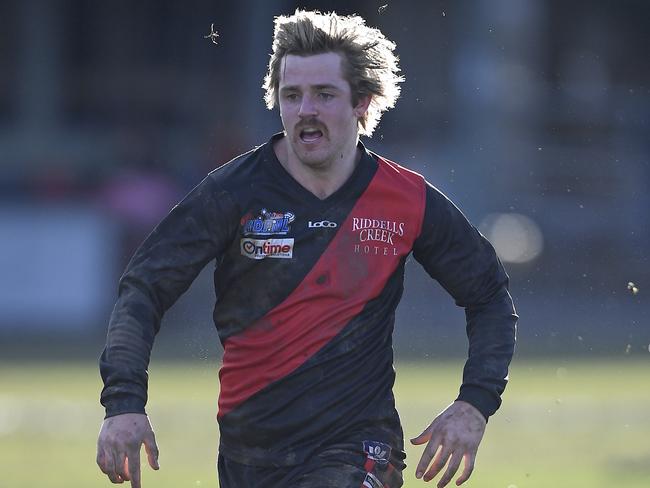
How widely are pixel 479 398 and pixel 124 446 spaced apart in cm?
137

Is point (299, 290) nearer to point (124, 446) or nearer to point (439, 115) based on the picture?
point (124, 446)

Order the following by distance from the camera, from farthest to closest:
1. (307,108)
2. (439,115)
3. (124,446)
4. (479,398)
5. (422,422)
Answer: (439,115)
(422,422)
(479,398)
(307,108)
(124,446)

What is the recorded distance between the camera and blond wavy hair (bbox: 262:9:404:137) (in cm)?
633

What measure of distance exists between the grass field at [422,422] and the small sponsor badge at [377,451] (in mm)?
4658

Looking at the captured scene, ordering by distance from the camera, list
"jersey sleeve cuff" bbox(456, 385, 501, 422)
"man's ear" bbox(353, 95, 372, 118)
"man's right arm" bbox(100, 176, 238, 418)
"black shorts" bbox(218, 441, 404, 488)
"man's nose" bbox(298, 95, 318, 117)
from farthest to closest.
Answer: "man's ear" bbox(353, 95, 372, 118), "jersey sleeve cuff" bbox(456, 385, 501, 422), "man's nose" bbox(298, 95, 318, 117), "black shorts" bbox(218, 441, 404, 488), "man's right arm" bbox(100, 176, 238, 418)

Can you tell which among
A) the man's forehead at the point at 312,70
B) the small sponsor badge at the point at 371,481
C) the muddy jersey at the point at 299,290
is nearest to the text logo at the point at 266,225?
the muddy jersey at the point at 299,290

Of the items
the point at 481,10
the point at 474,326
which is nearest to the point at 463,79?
the point at 481,10

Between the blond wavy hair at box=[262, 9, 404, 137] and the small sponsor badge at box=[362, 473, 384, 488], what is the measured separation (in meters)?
1.34

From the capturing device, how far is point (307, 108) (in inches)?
244

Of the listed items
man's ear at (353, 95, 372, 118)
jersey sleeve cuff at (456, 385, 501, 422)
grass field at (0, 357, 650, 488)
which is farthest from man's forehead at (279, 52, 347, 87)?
grass field at (0, 357, 650, 488)

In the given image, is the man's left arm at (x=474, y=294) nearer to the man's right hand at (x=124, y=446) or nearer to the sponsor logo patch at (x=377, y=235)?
the sponsor logo patch at (x=377, y=235)

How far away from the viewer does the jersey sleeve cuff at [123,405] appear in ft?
18.7

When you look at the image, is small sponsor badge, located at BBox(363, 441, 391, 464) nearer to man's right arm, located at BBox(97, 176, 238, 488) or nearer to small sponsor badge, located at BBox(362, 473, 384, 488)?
small sponsor badge, located at BBox(362, 473, 384, 488)

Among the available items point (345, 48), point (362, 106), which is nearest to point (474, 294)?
point (362, 106)
